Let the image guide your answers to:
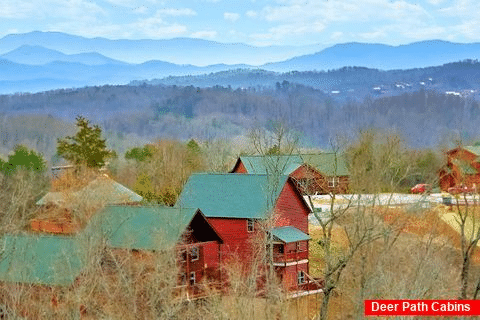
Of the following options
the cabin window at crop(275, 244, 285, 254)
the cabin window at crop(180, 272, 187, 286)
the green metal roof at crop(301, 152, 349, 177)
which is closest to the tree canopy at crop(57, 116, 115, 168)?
the green metal roof at crop(301, 152, 349, 177)

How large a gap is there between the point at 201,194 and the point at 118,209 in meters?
6.13

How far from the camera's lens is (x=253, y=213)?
44.2 m

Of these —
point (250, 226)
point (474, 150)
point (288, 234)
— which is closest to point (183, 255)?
point (250, 226)

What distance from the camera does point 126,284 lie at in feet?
103

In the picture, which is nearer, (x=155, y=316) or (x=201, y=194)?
(x=155, y=316)

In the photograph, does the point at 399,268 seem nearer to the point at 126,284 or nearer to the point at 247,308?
the point at 247,308

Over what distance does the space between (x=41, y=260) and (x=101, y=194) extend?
1294 centimetres

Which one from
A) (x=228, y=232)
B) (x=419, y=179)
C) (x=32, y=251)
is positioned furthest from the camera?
(x=419, y=179)

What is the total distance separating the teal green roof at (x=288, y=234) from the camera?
1700 inches

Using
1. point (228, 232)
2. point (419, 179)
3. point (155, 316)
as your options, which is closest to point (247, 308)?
point (155, 316)

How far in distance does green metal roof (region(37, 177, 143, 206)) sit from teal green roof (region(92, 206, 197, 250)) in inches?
276

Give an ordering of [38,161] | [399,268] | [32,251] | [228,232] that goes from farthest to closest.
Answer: [38,161]
[228,232]
[32,251]
[399,268]

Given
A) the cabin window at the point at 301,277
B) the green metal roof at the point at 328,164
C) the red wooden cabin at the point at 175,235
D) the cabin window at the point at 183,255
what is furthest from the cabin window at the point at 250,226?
the green metal roof at the point at 328,164

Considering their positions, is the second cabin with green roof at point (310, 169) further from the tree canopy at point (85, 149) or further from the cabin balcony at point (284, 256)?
the cabin balcony at point (284, 256)
